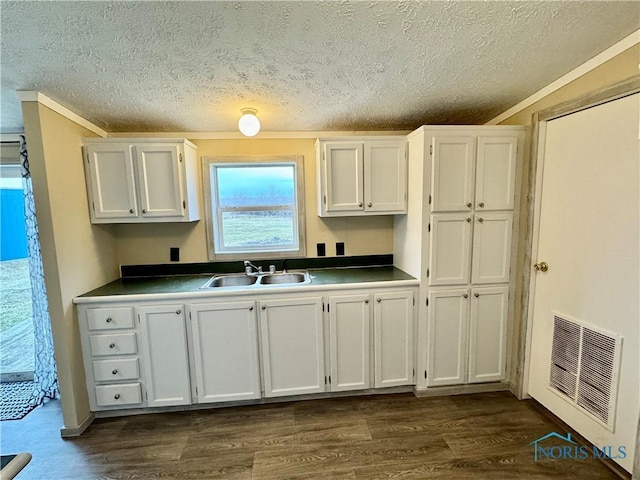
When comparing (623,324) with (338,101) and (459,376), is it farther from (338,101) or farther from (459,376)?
(338,101)

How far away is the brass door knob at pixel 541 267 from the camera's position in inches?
75.4

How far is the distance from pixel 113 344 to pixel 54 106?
161cm

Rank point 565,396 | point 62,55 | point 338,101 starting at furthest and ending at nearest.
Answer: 1. point 338,101
2. point 565,396
3. point 62,55

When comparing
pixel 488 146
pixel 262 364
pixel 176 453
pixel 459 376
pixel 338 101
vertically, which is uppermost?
pixel 338 101

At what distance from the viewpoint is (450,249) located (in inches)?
80.6

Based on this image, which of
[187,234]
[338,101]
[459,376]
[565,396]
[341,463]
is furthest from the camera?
[187,234]

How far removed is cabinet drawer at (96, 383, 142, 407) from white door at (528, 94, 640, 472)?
291 cm

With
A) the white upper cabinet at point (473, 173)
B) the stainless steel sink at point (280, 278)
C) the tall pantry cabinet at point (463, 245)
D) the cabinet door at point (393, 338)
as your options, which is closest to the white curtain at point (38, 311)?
the stainless steel sink at point (280, 278)

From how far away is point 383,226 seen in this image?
2645 millimetres

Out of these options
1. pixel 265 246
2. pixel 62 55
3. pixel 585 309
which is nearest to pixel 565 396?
pixel 585 309

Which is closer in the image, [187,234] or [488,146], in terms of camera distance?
[488,146]

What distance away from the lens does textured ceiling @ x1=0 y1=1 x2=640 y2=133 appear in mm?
1177

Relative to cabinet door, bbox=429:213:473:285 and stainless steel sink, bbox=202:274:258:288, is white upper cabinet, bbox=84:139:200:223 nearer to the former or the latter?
stainless steel sink, bbox=202:274:258:288

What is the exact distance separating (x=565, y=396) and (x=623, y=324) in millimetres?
658
